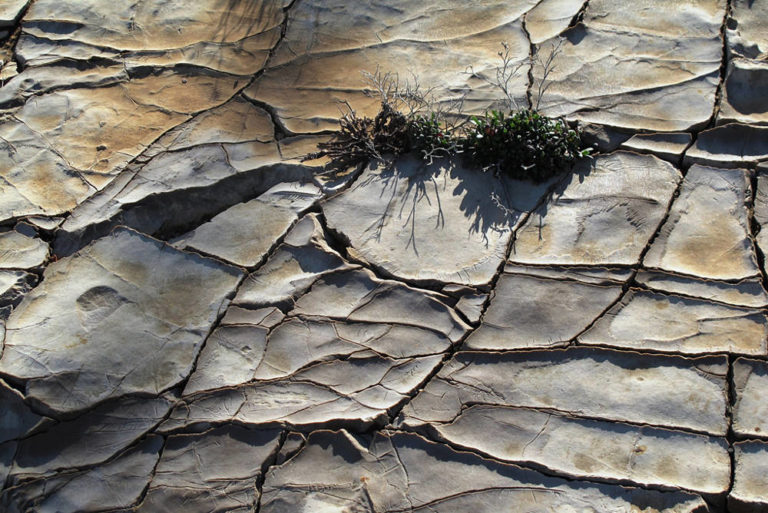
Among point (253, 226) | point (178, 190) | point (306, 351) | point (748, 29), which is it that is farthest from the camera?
point (748, 29)

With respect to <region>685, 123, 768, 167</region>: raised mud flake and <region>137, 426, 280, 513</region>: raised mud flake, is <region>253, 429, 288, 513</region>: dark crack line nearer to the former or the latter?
<region>137, 426, 280, 513</region>: raised mud flake

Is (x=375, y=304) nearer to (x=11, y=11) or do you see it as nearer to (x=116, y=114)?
(x=116, y=114)

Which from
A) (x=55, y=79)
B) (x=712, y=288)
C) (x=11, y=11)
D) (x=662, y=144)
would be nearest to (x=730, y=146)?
(x=662, y=144)

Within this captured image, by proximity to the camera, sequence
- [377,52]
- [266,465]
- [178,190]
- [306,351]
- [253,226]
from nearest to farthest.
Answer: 1. [266,465]
2. [306,351]
3. [253,226]
4. [178,190]
5. [377,52]

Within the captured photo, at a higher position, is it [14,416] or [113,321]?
[113,321]

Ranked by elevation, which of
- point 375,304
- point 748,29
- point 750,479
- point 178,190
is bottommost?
point 750,479

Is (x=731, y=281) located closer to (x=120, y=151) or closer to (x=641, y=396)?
(x=641, y=396)

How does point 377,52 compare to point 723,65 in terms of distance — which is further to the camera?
point 377,52

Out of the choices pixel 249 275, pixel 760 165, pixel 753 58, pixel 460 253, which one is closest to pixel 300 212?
pixel 249 275
